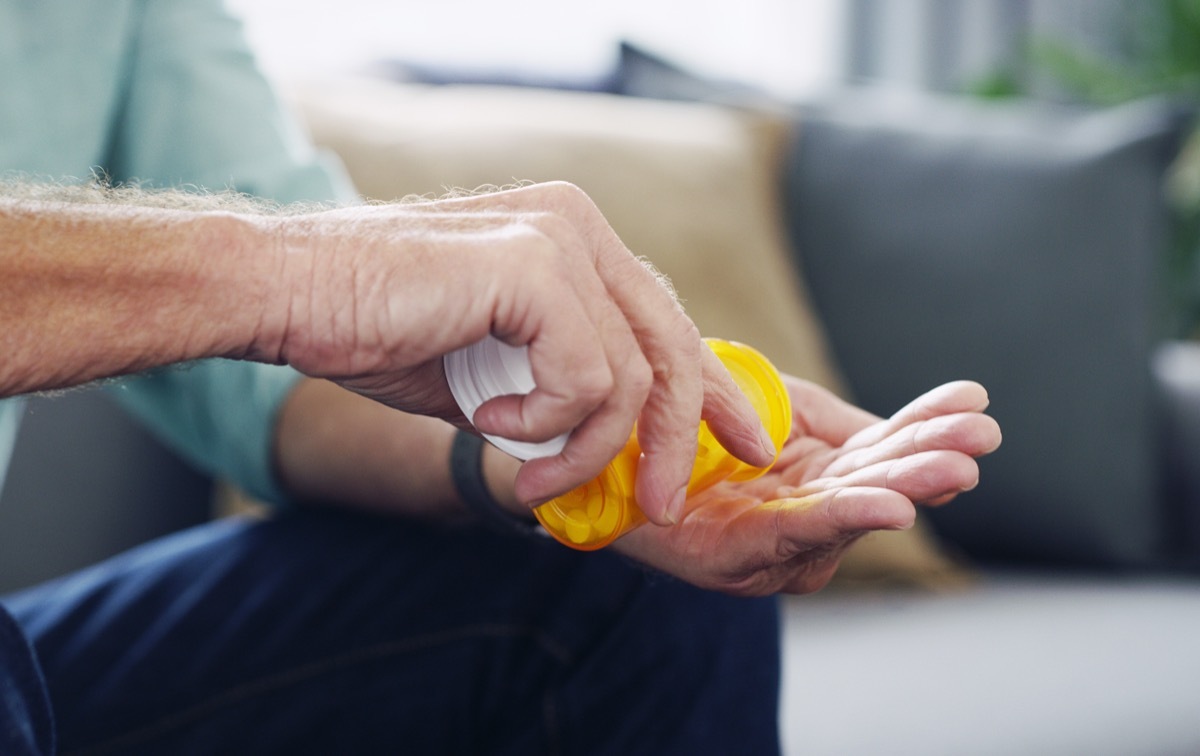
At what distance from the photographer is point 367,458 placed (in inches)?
32.1

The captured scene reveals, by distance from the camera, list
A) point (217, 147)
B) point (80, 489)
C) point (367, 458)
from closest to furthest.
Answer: point (367, 458)
point (217, 147)
point (80, 489)

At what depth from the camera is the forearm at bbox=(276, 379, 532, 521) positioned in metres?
0.77

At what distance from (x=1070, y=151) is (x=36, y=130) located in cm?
118

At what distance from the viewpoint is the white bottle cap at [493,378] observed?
49 cm

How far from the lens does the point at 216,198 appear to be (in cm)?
55

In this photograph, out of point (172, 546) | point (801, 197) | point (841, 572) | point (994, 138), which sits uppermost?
point (994, 138)

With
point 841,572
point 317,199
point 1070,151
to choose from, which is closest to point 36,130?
point 317,199

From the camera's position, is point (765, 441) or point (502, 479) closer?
point (765, 441)

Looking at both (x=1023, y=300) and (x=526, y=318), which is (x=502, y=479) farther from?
(x=1023, y=300)

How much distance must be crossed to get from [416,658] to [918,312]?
33.0 inches

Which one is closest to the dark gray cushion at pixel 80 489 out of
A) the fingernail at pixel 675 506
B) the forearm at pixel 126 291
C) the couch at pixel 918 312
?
the couch at pixel 918 312

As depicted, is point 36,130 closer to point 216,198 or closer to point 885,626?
point 216,198

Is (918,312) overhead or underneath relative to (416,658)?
overhead

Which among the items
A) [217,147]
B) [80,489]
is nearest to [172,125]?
[217,147]
